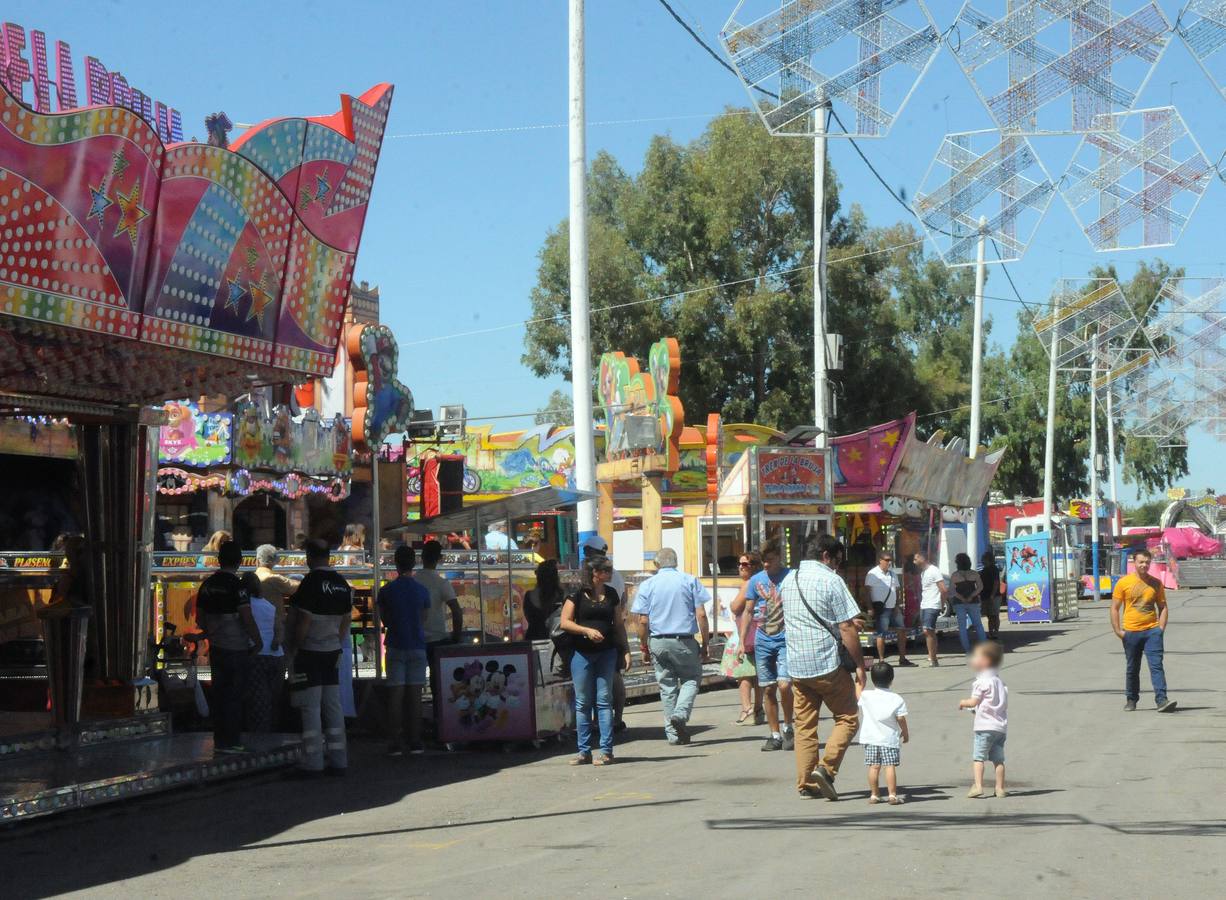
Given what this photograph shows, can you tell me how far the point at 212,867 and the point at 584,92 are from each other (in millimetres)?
12599

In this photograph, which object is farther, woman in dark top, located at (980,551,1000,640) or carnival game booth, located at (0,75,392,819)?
woman in dark top, located at (980,551,1000,640)

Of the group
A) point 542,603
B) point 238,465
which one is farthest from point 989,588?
point 238,465

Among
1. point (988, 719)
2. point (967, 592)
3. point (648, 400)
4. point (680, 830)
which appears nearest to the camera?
point (680, 830)

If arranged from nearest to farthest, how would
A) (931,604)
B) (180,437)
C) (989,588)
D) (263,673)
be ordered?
(263,673) < (180,437) < (931,604) < (989,588)

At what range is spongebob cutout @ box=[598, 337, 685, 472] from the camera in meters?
21.3

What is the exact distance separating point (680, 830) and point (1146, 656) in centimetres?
782

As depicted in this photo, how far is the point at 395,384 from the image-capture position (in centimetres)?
1855

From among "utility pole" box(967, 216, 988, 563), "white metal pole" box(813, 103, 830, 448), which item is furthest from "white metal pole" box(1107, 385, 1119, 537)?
"white metal pole" box(813, 103, 830, 448)

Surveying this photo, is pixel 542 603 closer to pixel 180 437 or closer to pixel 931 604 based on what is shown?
pixel 180 437

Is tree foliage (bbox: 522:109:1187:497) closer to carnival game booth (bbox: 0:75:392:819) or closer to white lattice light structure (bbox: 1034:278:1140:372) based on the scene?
white lattice light structure (bbox: 1034:278:1140:372)

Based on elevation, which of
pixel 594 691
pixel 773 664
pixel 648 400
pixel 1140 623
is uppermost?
pixel 648 400

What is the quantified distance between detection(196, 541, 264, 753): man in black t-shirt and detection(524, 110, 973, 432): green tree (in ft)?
110

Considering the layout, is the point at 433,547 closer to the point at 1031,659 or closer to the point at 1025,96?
the point at 1025,96

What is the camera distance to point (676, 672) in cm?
1338
